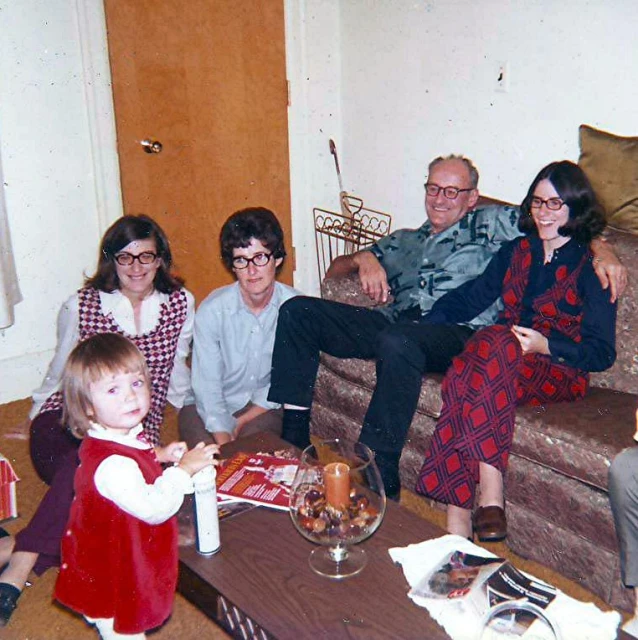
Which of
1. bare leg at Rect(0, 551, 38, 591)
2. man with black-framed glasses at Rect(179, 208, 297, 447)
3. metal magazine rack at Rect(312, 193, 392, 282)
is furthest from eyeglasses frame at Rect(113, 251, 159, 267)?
metal magazine rack at Rect(312, 193, 392, 282)

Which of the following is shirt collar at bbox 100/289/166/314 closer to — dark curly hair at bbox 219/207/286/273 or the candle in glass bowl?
dark curly hair at bbox 219/207/286/273

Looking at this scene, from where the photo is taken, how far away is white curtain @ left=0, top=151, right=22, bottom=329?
10.0 ft

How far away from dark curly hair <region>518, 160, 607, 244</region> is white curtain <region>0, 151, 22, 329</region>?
196cm

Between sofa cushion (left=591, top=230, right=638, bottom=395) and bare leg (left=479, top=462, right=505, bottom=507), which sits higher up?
sofa cushion (left=591, top=230, right=638, bottom=395)

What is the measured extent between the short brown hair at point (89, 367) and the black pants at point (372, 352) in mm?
914

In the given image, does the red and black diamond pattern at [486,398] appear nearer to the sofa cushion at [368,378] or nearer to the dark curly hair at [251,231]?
the sofa cushion at [368,378]

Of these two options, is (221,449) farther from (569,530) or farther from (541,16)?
(541,16)

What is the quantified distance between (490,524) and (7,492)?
1405 millimetres

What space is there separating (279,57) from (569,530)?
2648 mm

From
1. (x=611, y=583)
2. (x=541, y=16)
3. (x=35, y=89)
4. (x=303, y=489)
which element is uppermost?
(x=541, y=16)

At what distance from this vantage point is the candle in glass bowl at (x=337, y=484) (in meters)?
1.45

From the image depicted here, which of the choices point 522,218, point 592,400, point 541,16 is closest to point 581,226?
point 522,218

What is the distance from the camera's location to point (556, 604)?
141 centimetres

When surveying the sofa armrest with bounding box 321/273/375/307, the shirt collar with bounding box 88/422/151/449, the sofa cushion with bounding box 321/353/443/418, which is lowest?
the sofa cushion with bounding box 321/353/443/418
